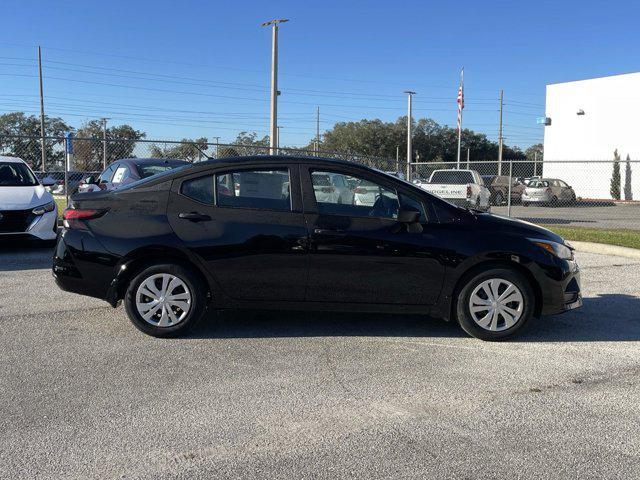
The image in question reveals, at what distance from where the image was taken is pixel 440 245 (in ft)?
17.7

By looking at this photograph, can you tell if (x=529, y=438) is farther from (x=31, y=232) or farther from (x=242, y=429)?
(x=31, y=232)

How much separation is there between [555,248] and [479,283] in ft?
2.61

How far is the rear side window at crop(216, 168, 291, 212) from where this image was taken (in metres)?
5.46

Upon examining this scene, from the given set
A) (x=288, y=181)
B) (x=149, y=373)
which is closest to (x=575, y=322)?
(x=288, y=181)

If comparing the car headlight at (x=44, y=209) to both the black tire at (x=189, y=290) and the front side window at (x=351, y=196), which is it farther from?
the front side window at (x=351, y=196)

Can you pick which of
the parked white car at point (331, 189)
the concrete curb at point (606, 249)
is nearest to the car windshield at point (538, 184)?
the concrete curb at point (606, 249)

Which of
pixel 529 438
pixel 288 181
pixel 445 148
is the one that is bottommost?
pixel 529 438

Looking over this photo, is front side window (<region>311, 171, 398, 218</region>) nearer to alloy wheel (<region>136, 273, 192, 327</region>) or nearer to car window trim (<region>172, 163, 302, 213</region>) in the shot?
car window trim (<region>172, 163, 302, 213</region>)

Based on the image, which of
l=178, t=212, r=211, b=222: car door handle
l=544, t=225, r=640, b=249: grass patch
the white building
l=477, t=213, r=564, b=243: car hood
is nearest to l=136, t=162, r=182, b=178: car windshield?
l=178, t=212, r=211, b=222: car door handle

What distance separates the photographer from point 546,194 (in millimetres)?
27375

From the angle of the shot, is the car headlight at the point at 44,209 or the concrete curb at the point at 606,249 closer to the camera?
the car headlight at the point at 44,209

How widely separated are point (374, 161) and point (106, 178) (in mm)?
11524

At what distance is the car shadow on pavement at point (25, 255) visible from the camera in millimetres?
8911

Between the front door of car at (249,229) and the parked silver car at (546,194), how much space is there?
23696 mm
